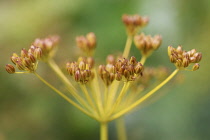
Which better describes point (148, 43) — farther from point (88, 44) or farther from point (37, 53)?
point (37, 53)

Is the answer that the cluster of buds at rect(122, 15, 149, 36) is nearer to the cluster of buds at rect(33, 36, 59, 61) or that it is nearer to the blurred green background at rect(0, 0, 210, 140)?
the cluster of buds at rect(33, 36, 59, 61)

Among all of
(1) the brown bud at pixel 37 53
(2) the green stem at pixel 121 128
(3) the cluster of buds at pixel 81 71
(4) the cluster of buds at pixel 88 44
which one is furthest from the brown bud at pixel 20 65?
(2) the green stem at pixel 121 128

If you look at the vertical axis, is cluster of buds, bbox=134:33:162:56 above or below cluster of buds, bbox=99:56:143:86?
above

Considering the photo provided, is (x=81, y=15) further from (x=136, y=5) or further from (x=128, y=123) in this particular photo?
(x=128, y=123)

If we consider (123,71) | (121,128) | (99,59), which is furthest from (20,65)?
(99,59)

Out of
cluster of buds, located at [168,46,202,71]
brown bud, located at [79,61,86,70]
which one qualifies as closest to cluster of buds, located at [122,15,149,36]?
cluster of buds, located at [168,46,202,71]

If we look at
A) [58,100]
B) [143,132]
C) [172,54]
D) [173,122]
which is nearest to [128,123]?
[143,132]

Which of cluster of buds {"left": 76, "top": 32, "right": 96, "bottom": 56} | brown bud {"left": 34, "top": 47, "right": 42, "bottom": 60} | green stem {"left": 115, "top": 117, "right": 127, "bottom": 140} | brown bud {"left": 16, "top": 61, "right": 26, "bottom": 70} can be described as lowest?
green stem {"left": 115, "top": 117, "right": 127, "bottom": 140}
